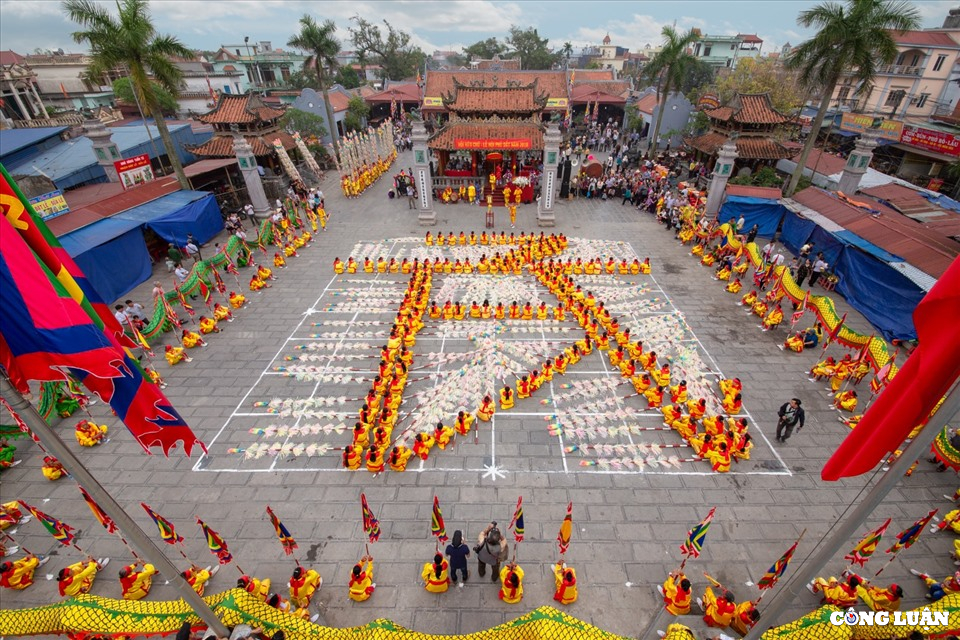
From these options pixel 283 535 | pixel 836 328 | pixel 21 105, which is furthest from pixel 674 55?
pixel 21 105

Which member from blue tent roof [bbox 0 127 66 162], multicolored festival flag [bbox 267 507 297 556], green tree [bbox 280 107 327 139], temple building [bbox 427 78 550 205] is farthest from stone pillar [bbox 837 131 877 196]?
blue tent roof [bbox 0 127 66 162]

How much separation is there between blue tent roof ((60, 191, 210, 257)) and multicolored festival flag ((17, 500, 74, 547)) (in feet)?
38.6

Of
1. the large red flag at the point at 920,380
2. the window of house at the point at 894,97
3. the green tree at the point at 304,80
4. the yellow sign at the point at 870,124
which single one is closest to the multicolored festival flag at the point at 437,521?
the large red flag at the point at 920,380

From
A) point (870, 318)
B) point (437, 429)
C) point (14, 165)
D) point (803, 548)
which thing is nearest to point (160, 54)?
point (14, 165)

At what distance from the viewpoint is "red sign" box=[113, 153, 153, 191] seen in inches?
877

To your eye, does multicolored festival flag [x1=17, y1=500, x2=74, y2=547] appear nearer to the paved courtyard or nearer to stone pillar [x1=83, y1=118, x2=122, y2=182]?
the paved courtyard

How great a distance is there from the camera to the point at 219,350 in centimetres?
1515

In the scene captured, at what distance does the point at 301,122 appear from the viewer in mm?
35531

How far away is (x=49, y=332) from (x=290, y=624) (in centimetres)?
551

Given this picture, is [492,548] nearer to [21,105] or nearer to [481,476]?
[481,476]

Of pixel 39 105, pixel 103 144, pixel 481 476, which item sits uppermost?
pixel 103 144

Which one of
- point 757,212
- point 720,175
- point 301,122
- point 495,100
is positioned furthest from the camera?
point 301,122

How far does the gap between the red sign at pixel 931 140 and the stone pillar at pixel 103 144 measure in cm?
4640

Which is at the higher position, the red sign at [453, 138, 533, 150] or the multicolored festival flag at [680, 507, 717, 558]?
the red sign at [453, 138, 533, 150]
